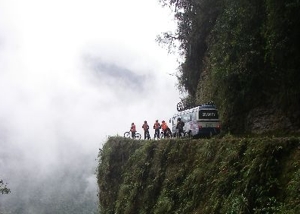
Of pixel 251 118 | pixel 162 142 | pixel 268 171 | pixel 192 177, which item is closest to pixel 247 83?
pixel 251 118

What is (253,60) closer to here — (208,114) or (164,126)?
(208,114)

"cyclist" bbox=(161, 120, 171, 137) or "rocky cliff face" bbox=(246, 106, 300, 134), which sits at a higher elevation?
"cyclist" bbox=(161, 120, 171, 137)

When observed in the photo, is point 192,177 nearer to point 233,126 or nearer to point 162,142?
point 162,142

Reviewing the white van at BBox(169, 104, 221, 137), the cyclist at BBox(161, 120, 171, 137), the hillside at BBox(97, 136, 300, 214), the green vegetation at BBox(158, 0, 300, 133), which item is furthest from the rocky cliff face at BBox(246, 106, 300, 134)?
the cyclist at BBox(161, 120, 171, 137)

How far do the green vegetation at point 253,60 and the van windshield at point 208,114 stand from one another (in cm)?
39

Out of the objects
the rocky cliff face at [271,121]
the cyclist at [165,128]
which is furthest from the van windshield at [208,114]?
→ the cyclist at [165,128]

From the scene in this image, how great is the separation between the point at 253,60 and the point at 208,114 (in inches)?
182

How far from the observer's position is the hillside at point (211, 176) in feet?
34.7

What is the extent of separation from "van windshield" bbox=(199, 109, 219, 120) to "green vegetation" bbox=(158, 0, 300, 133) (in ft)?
1.29

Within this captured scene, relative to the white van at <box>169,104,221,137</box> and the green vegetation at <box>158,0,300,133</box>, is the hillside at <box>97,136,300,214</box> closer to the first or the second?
the white van at <box>169,104,221,137</box>

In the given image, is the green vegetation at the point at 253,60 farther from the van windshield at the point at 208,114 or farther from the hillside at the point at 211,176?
the hillside at the point at 211,176

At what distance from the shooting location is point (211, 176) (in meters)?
14.1

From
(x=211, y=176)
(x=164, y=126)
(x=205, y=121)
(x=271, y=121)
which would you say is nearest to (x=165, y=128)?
(x=164, y=126)

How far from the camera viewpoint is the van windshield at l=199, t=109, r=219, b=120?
22.9 m
